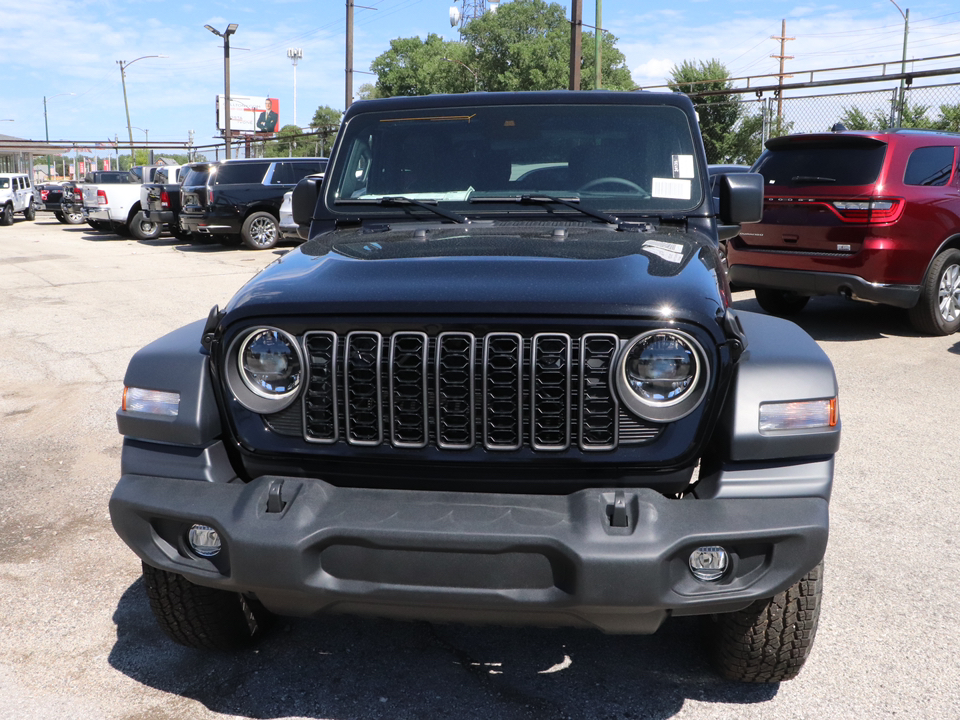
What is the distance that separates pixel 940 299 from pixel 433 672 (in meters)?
6.99

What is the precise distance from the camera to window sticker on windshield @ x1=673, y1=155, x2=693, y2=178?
360cm

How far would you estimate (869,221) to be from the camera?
305 inches

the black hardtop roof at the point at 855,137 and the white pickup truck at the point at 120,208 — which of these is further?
the white pickup truck at the point at 120,208

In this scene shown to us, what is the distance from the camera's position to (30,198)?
33.6 metres

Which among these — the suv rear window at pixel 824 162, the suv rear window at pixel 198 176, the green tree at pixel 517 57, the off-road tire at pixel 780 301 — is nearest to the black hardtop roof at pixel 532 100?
the suv rear window at pixel 824 162

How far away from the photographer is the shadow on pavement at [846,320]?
A: 8.57m

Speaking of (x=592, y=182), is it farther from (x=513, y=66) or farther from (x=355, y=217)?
(x=513, y=66)

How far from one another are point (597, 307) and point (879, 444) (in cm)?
367

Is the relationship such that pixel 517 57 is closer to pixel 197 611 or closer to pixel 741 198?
pixel 741 198

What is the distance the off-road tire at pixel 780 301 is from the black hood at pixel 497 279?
23.0 ft

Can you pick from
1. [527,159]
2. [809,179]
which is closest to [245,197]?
[809,179]

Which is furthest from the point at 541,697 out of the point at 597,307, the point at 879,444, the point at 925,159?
the point at 925,159

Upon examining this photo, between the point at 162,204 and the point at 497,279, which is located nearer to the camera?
the point at 497,279

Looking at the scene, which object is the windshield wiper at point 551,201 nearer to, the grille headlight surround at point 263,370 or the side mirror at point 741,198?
the side mirror at point 741,198
